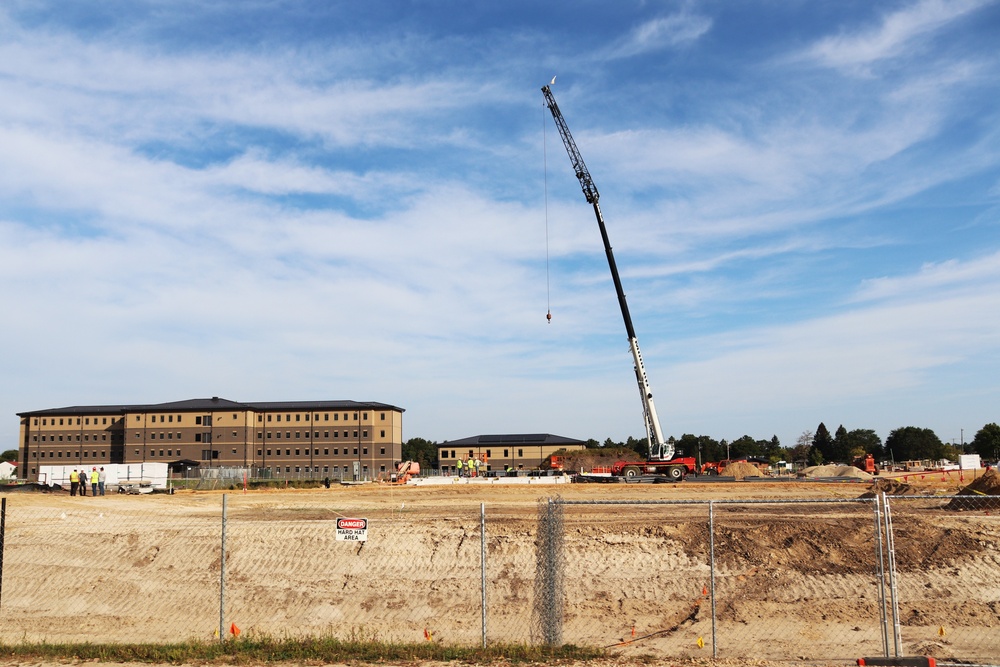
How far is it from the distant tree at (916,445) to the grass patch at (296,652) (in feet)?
465

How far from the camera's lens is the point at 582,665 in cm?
1188

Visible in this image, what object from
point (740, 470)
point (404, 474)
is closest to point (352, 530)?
point (404, 474)

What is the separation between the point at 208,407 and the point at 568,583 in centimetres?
9108

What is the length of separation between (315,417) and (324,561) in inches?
3272

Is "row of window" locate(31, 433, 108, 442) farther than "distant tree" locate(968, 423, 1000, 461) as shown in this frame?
No

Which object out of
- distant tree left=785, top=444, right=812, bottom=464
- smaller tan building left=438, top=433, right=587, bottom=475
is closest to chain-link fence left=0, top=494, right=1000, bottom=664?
smaller tan building left=438, top=433, right=587, bottom=475

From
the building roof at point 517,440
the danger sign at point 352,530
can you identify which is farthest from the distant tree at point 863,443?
the danger sign at point 352,530

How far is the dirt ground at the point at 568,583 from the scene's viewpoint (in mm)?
15148

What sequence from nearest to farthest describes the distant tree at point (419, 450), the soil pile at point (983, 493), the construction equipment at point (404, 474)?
the soil pile at point (983, 493) < the construction equipment at point (404, 474) < the distant tree at point (419, 450)

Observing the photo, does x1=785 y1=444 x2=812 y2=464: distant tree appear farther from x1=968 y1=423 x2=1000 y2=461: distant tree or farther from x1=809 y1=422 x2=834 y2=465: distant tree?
x1=968 y1=423 x2=1000 y2=461: distant tree

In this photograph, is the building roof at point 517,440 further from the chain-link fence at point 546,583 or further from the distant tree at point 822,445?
the chain-link fence at point 546,583

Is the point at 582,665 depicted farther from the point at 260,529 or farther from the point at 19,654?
the point at 260,529

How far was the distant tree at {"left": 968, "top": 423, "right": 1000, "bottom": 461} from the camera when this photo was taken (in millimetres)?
114188

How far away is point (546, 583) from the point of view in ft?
45.8
